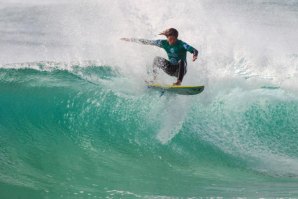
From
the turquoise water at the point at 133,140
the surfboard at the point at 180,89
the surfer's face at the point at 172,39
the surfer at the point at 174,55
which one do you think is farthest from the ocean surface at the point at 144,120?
the surfer's face at the point at 172,39

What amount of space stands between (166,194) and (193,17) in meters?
5.90

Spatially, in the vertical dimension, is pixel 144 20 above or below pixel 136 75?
above

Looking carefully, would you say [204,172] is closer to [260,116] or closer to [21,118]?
[260,116]

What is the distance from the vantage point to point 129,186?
27.1 ft

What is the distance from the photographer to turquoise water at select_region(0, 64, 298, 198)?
8242mm

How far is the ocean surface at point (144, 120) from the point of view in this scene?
331 inches

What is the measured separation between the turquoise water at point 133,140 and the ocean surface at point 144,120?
19 mm

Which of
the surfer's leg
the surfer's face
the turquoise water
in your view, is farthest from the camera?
the surfer's leg

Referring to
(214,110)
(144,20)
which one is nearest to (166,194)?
(214,110)

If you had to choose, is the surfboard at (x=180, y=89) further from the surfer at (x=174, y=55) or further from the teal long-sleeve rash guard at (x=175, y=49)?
the teal long-sleeve rash guard at (x=175, y=49)

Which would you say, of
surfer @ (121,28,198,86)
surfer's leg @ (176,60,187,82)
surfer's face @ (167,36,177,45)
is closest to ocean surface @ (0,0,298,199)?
surfer @ (121,28,198,86)

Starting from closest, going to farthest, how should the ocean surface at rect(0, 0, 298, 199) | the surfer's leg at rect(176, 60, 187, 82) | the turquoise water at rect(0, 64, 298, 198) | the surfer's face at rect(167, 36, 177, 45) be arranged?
the turquoise water at rect(0, 64, 298, 198) → the ocean surface at rect(0, 0, 298, 199) → the surfer's face at rect(167, 36, 177, 45) → the surfer's leg at rect(176, 60, 187, 82)

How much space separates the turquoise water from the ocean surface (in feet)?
0.06

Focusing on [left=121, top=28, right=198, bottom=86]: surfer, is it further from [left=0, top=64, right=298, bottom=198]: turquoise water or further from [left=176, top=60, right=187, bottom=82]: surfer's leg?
[left=0, top=64, right=298, bottom=198]: turquoise water
